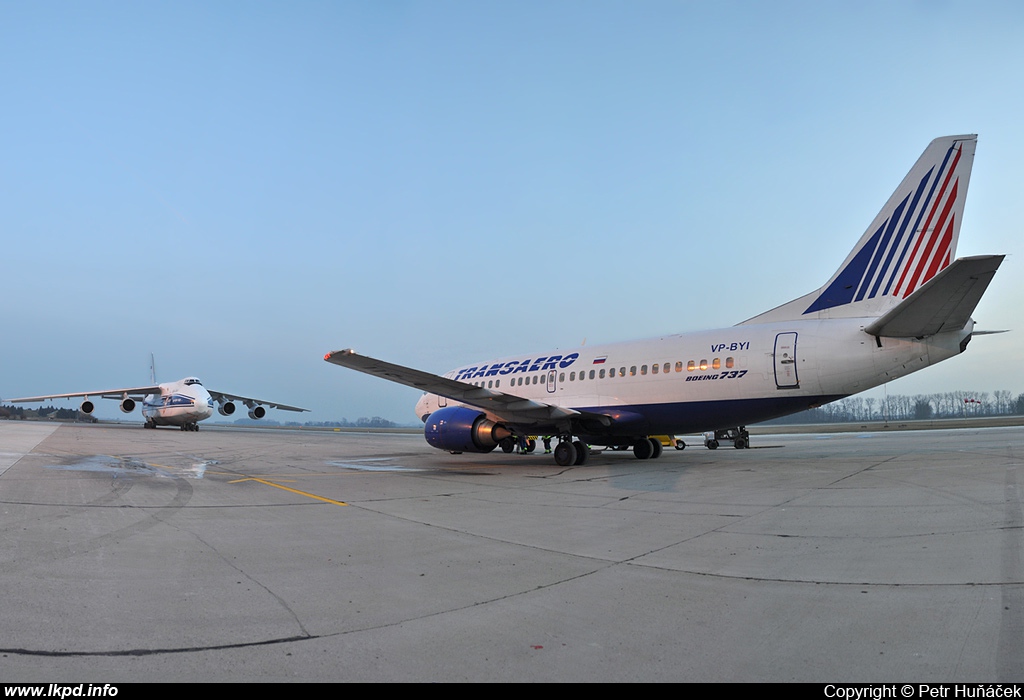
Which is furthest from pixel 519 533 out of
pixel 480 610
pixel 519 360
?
pixel 519 360

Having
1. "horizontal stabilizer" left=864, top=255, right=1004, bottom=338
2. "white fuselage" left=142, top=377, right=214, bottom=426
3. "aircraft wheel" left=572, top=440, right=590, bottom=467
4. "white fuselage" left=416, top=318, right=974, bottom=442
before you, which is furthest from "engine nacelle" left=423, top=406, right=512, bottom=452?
"white fuselage" left=142, top=377, right=214, bottom=426

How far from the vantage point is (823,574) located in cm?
440

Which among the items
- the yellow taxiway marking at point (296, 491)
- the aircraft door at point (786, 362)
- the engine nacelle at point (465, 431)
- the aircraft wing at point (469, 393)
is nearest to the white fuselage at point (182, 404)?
the engine nacelle at point (465, 431)

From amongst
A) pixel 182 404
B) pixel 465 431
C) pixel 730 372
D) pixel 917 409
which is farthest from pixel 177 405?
pixel 917 409

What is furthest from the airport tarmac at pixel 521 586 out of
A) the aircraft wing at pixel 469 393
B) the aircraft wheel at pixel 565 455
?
the aircraft wheel at pixel 565 455

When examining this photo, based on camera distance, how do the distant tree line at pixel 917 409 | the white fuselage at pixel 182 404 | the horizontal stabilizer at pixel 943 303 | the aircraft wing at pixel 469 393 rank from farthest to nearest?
the distant tree line at pixel 917 409, the white fuselage at pixel 182 404, the aircraft wing at pixel 469 393, the horizontal stabilizer at pixel 943 303

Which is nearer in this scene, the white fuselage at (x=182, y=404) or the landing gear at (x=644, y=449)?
the landing gear at (x=644, y=449)

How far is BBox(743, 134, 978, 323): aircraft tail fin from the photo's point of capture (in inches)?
476

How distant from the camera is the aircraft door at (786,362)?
12.8 m

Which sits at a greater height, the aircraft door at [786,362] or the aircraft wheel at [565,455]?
the aircraft door at [786,362]

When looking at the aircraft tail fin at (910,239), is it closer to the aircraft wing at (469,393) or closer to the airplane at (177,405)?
the aircraft wing at (469,393)

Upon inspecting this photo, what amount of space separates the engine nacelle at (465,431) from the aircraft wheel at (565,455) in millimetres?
1619

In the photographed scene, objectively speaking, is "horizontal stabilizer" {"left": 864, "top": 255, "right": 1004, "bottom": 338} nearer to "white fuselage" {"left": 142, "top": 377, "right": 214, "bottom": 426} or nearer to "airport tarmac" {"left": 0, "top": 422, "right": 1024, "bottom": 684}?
"airport tarmac" {"left": 0, "top": 422, "right": 1024, "bottom": 684}

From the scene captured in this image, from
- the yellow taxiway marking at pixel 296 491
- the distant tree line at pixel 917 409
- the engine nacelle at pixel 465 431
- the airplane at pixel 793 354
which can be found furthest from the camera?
the distant tree line at pixel 917 409
